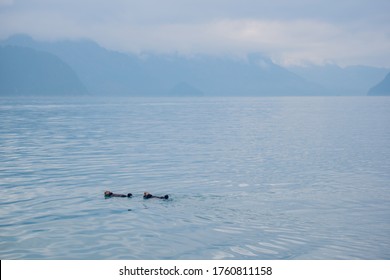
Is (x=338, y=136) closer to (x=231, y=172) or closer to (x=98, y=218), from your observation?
(x=231, y=172)

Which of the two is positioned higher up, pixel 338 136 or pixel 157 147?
pixel 338 136

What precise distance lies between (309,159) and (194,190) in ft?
56.1

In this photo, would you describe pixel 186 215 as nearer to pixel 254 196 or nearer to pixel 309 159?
pixel 254 196

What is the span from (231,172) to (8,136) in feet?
131

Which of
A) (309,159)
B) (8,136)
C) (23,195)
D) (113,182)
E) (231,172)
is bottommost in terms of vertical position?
(23,195)

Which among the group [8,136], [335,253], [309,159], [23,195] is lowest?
→ [335,253]

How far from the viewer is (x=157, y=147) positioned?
51906mm

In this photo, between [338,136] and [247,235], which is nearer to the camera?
[247,235]

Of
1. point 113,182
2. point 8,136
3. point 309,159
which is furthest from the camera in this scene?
point 8,136

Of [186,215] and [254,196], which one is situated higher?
[254,196]

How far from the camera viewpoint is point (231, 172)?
35594 mm

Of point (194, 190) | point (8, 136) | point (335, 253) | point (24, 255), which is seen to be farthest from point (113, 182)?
point (8, 136)
